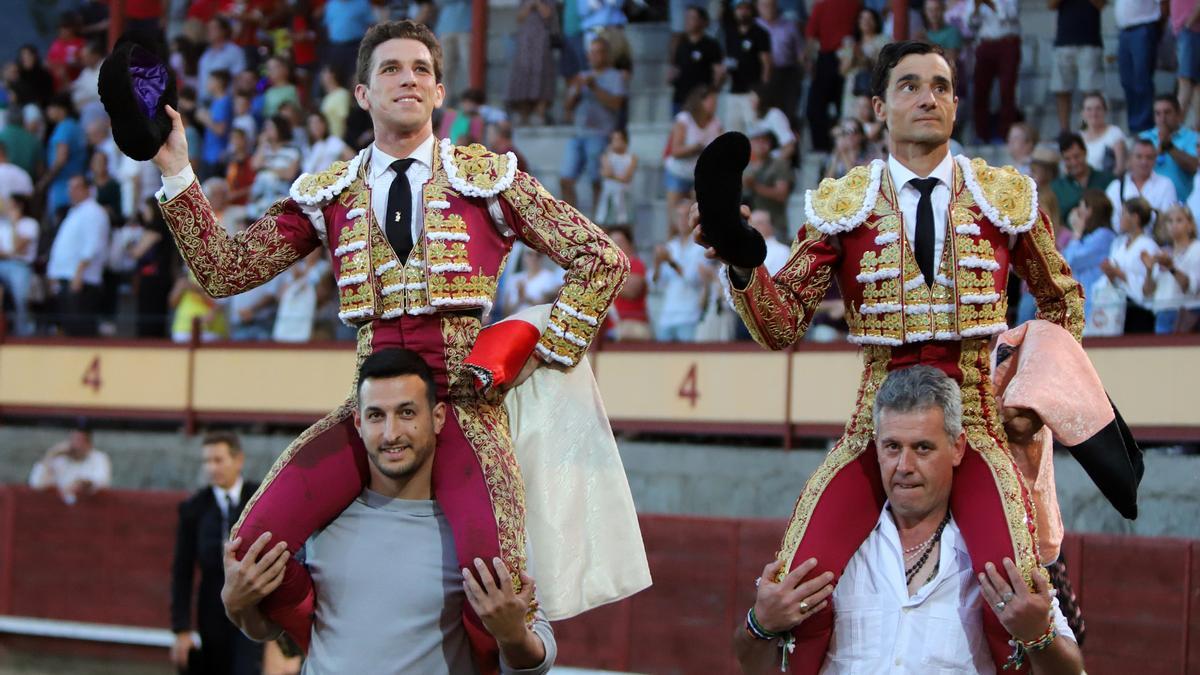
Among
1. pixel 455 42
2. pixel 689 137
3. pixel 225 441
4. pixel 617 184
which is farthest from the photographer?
pixel 455 42

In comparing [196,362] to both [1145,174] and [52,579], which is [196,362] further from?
[1145,174]

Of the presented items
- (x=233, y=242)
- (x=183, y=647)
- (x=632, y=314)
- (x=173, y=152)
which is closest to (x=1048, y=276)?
(x=233, y=242)

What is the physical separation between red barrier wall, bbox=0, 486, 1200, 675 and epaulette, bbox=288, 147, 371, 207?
3588 mm

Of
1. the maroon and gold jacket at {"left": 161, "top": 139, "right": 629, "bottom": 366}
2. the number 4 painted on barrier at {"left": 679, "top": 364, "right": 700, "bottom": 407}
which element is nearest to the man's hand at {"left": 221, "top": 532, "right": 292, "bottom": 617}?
the maroon and gold jacket at {"left": 161, "top": 139, "right": 629, "bottom": 366}

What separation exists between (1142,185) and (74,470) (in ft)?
20.0

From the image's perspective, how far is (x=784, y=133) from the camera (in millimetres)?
9227

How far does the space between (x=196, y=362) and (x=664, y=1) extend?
3.45 metres

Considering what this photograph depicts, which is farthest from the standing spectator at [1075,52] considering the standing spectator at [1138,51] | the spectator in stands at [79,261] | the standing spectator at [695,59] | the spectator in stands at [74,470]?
the spectator in stands at [79,261]

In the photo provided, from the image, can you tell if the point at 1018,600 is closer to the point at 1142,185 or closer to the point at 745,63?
the point at 1142,185

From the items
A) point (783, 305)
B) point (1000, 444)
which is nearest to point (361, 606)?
point (783, 305)

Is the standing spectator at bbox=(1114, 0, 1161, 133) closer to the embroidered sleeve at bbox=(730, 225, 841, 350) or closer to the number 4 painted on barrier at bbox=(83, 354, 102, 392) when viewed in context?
the embroidered sleeve at bbox=(730, 225, 841, 350)

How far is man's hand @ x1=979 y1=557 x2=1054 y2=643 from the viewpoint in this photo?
360 centimetres

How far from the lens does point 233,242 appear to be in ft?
13.6

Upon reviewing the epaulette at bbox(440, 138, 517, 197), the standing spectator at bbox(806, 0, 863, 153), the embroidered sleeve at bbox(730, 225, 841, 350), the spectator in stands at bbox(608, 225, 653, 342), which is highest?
the standing spectator at bbox(806, 0, 863, 153)
